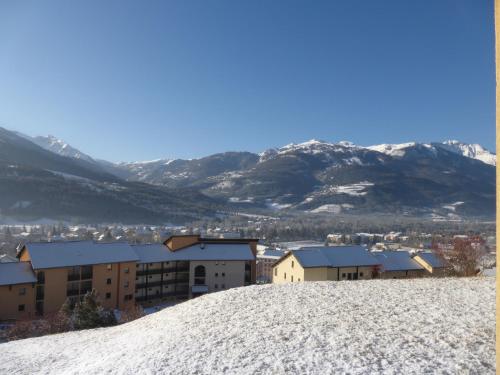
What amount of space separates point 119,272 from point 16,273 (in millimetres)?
11859

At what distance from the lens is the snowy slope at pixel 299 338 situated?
36.7 ft

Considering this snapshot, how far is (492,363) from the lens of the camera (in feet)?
34.5

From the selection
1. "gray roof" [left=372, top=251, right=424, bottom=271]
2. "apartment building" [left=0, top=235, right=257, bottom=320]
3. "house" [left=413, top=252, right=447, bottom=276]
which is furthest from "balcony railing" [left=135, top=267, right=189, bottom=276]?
"house" [left=413, top=252, right=447, bottom=276]

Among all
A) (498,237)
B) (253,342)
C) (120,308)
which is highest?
(498,237)

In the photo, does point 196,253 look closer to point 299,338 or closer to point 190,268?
point 190,268

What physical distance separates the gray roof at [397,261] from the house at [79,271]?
3804 centimetres

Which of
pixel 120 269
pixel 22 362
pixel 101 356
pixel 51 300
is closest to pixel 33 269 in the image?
pixel 51 300

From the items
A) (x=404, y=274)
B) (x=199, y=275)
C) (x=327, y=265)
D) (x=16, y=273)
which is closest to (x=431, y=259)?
(x=404, y=274)

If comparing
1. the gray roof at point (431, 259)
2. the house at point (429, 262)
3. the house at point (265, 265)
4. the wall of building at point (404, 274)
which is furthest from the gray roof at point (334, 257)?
the house at point (265, 265)

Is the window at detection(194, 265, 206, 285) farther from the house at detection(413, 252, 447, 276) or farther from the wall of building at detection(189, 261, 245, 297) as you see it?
the house at detection(413, 252, 447, 276)

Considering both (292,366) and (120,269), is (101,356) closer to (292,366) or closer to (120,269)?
(292,366)

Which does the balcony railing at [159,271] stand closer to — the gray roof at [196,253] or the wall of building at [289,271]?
the gray roof at [196,253]

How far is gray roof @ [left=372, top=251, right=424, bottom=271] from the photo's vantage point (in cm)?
6025

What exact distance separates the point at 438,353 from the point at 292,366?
444cm
